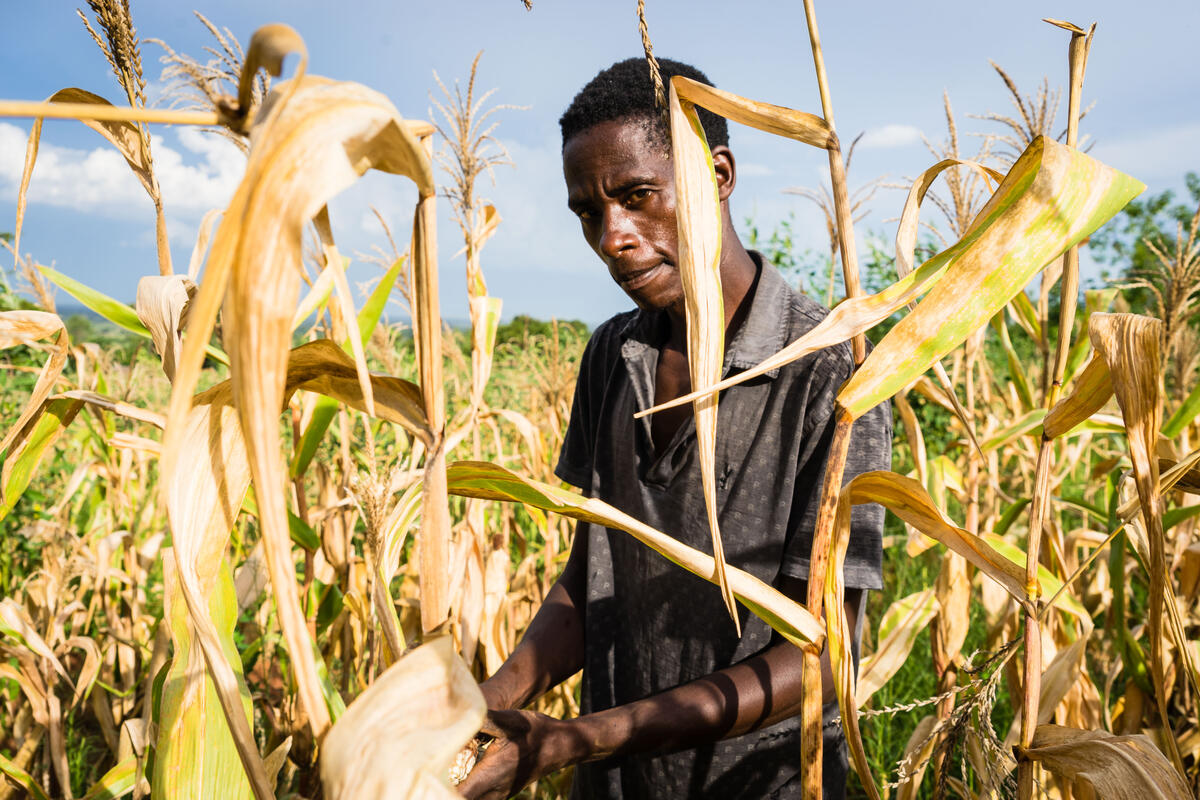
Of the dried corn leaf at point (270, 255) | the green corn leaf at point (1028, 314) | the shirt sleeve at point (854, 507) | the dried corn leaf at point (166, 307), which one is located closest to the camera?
the dried corn leaf at point (270, 255)

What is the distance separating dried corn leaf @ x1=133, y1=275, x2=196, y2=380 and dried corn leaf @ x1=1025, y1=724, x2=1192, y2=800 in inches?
38.2

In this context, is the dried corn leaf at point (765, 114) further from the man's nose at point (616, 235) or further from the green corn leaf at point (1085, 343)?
the green corn leaf at point (1085, 343)

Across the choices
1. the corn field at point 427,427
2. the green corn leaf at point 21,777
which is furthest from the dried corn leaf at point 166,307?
the green corn leaf at point 21,777

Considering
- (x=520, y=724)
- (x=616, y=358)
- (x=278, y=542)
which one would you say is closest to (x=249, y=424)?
(x=278, y=542)

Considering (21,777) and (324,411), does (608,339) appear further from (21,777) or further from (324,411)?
(21,777)

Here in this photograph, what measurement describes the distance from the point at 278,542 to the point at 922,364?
536 millimetres

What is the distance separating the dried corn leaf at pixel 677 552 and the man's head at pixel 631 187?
0.72 meters

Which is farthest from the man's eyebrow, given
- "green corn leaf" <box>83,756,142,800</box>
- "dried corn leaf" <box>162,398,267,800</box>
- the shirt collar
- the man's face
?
"green corn leaf" <box>83,756,142,800</box>

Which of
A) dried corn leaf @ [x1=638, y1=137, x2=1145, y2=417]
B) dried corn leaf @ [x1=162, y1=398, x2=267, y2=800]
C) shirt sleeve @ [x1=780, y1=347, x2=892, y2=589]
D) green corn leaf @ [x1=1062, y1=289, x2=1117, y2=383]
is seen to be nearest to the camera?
dried corn leaf @ [x1=162, y1=398, x2=267, y2=800]

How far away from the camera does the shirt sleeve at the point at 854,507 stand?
3.65ft

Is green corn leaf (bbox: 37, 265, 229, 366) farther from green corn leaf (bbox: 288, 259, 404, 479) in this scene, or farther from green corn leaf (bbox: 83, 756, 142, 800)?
green corn leaf (bbox: 83, 756, 142, 800)

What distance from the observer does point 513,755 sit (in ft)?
2.52

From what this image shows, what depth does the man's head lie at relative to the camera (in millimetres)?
1339

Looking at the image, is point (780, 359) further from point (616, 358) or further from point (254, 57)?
point (616, 358)
